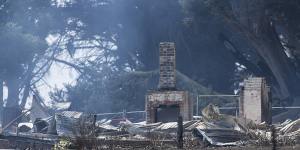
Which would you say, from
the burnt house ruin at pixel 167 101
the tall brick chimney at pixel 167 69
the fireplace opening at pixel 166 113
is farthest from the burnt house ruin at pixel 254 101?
the tall brick chimney at pixel 167 69

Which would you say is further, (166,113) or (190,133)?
(166,113)

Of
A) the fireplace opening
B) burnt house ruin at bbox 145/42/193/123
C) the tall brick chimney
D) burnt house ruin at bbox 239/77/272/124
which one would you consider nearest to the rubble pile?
burnt house ruin at bbox 145/42/193/123

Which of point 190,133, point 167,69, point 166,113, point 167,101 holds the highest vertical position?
point 167,69

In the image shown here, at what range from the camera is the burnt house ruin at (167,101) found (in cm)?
2341

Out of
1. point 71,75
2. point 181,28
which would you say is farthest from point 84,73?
point 181,28

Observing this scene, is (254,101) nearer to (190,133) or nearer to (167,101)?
(167,101)

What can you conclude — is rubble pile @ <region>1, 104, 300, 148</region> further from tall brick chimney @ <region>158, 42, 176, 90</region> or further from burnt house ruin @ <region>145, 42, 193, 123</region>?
tall brick chimney @ <region>158, 42, 176, 90</region>

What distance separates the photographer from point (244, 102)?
78.9 feet

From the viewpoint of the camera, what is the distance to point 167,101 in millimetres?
23516

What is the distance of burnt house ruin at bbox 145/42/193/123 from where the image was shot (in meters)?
Answer: 23.4

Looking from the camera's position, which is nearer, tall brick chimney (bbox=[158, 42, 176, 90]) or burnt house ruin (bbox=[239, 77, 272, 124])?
burnt house ruin (bbox=[239, 77, 272, 124])

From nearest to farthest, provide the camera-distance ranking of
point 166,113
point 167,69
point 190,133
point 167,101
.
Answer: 1. point 190,133
2. point 167,101
3. point 166,113
4. point 167,69

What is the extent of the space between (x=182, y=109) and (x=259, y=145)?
8.73m

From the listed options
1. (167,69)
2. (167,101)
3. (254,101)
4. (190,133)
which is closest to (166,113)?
(167,101)
